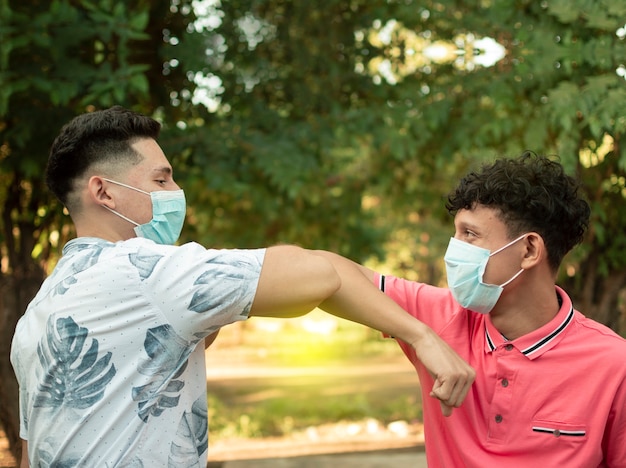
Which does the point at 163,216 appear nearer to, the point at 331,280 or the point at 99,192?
the point at 99,192

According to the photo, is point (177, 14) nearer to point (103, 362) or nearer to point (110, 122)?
point (110, 122)

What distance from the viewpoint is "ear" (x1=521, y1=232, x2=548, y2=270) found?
7.82 ft

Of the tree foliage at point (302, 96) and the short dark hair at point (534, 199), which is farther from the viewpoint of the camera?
the tree foliage at point (302, 96)

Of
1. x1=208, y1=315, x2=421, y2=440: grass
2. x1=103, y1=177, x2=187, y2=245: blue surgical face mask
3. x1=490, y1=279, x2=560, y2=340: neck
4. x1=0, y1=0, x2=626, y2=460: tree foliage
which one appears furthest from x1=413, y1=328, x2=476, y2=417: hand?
x1=208, y1=315, x2=421, y2=440: grass

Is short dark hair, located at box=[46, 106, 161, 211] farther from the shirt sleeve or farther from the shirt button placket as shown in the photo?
the shirt button placket

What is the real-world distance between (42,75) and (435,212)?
3461mm

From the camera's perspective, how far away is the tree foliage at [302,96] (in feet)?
14.1

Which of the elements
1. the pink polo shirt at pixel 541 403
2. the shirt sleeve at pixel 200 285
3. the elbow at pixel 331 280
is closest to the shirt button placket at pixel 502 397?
the pink polo shirt at pixel 541 403

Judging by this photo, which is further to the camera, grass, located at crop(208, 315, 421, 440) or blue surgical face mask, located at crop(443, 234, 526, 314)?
grass, located at crop(208, 315, 421, 440)

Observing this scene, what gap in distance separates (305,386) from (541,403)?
10.3 metres

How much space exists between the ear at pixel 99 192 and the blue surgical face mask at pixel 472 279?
3.26ft

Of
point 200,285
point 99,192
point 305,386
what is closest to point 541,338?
point 200,285

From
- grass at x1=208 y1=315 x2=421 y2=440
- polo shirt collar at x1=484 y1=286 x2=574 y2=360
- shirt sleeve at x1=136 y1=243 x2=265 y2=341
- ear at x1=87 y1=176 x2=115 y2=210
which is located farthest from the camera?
grass at x1=208 y1=315 x2=421 y2=440

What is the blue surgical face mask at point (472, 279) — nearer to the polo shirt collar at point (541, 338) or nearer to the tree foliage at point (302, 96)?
the polo shirt collar at point (541, 338)
